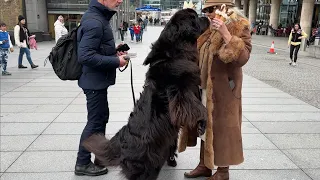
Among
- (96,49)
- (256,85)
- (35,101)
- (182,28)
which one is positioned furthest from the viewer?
(256,85)

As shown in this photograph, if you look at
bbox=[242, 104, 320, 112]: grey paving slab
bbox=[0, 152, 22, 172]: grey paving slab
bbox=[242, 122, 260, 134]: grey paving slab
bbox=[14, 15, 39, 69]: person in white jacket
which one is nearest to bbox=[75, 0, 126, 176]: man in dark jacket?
bbox=[0, 152, 22, 172]: grey paving slab

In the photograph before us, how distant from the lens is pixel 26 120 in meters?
5.25

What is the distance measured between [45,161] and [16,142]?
85cm

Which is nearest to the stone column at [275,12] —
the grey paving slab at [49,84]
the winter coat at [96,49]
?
the grey paving slab at [49,84]

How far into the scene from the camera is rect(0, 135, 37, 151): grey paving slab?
4.12 metres

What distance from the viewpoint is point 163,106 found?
96.1 inches

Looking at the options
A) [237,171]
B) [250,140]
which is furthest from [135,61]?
[237,171]

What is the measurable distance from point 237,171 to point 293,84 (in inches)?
233

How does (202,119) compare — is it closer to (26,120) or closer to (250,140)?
(250,140)

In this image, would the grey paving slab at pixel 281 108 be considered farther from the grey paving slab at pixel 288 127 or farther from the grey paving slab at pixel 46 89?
the grey paving slab at pixel 46 89

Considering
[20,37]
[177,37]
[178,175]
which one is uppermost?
[177,37]

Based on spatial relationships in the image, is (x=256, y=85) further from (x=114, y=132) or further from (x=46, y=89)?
(x=46, y=89)

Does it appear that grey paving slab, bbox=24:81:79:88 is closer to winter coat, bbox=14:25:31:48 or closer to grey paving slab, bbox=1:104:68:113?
grey paving slab, bbox=1:104:68:113

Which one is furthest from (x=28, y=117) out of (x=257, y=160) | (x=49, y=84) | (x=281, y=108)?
(x=281, y=108)
